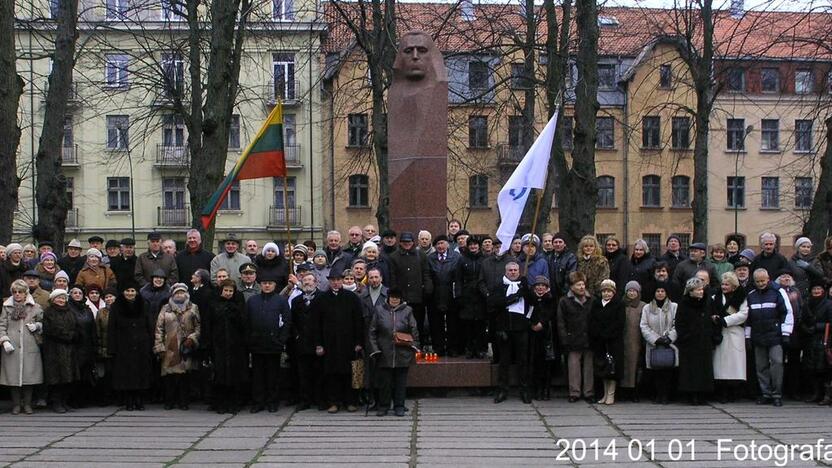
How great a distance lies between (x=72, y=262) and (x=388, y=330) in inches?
203

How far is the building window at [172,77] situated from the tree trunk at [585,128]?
970cm

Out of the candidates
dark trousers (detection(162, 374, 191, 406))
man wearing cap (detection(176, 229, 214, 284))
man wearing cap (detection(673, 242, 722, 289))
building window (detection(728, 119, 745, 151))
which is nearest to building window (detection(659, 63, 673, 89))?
building window (detection(728, 119, 745, 151))

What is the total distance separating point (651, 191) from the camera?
46.6 m

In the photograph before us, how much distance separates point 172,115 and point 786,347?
16.1 meters

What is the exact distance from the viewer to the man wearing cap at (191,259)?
1272cm

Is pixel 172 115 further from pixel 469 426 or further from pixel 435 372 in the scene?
pixel 469 426

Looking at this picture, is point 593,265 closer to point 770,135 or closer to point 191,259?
point 191,259

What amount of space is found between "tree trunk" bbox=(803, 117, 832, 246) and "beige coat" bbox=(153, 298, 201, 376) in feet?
42.0

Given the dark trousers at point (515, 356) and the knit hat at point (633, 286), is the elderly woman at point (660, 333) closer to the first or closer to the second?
the knit hat at point (633, 286)

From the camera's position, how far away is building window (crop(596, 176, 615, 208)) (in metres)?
45.8

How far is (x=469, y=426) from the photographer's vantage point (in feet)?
32.4

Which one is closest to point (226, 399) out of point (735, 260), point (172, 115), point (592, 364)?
point (592, 364)

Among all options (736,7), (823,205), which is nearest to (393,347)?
(823,205)

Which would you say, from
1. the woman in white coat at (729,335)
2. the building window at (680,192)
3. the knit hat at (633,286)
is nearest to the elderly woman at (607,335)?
the knit hat at (633,286)
